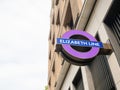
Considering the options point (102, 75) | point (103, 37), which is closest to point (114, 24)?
point (103, 37)

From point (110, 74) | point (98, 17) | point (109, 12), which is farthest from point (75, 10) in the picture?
point (110, 74)

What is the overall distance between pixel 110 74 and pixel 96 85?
145cm

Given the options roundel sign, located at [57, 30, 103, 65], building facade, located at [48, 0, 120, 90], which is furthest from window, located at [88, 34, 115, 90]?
roundel sign, located at [57, 30, 103, 65]

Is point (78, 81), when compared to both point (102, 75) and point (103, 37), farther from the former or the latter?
point (103, 37)

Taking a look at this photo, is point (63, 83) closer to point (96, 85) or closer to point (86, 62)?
point (96, 85)

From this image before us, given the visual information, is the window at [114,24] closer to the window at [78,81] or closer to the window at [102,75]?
the window at [102,75]

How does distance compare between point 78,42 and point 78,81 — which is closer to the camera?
point 78,42

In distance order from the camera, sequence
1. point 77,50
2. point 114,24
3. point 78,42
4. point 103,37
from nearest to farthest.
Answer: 1. point 78,42
2. point 77,50
3. point 114,24
4. point 103,37

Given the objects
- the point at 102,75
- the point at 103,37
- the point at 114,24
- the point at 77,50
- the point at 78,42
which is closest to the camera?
the point at 78,42

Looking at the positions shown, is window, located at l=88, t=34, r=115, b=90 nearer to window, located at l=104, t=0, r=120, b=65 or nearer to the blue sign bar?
window, located at l=104, t=0, r=120, b=65

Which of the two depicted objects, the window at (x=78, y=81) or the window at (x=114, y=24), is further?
the window at (x=78, y=81)

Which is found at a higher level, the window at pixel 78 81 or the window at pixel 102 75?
the window at pixel 102 75

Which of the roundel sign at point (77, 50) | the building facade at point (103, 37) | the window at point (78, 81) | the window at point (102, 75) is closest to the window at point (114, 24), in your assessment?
the building facade at point (103, 37)

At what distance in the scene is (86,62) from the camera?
21.2 ft
